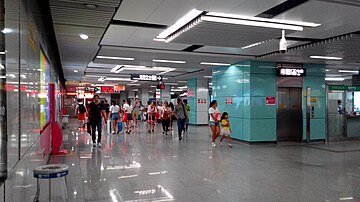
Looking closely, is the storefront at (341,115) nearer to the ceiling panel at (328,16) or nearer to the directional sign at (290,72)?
the directional sign at (290,72)

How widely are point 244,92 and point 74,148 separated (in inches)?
248

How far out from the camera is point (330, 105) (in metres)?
12.3

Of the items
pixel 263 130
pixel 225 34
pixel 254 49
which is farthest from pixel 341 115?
pixel 225 34

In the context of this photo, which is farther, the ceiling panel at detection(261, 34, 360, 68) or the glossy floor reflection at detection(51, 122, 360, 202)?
the ceiling panel at detection(261, 34, 360, 68)

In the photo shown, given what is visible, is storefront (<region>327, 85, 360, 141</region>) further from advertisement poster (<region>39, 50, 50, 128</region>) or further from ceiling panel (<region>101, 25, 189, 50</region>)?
advertisement poster (<region>39, 50, 50, 128</region>)

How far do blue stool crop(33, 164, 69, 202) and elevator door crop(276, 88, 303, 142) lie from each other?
8.70 metres

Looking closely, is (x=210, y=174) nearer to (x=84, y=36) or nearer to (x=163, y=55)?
(x=84, y=36)

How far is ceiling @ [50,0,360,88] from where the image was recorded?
4902 millimetres

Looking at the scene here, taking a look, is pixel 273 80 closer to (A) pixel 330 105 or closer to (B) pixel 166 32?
(A) pixel 330 105

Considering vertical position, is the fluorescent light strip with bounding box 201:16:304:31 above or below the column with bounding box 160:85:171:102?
above

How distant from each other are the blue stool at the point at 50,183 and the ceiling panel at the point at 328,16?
14.7 feet

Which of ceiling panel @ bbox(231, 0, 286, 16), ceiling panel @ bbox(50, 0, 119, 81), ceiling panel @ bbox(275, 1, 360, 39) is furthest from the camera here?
ceiling panel @ bbox(275, 1, 360, 39)

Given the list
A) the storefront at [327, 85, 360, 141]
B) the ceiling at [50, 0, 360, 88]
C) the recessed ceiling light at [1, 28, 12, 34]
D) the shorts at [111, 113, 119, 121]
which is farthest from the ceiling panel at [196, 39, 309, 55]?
the recessed ceiling light at [1, 28, 12, 34]

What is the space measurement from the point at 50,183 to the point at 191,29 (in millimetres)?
3772
